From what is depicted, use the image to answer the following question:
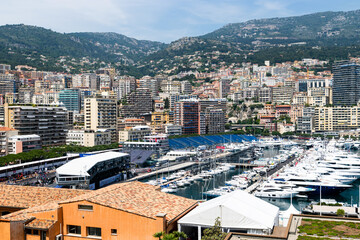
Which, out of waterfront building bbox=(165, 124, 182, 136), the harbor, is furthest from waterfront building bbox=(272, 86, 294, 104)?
the harbor

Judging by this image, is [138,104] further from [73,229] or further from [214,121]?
[73,229]

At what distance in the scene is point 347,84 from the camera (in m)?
167

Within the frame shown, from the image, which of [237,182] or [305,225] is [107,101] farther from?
[305,225]

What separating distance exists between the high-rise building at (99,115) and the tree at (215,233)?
87466 millimetres

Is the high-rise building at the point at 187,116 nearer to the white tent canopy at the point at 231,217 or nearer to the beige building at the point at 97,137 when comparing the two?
the beige building at the point at 97,137

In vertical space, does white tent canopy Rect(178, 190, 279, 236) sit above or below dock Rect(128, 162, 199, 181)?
above

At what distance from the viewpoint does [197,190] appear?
58.2 metres

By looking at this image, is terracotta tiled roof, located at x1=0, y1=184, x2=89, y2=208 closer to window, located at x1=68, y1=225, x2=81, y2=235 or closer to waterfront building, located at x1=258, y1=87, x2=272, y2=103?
window, located at x1=68, y1=225, x2=81, y2=235

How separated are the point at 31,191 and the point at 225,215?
1233 centimetres

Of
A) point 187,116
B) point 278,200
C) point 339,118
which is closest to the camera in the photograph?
point 278,200

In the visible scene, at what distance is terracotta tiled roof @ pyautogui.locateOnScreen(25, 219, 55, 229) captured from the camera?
786 inches

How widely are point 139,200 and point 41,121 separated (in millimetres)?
74967

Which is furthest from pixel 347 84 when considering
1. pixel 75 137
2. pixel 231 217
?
pixel 231 217

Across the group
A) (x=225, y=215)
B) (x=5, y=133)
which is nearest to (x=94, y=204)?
(x=225, y=215)
